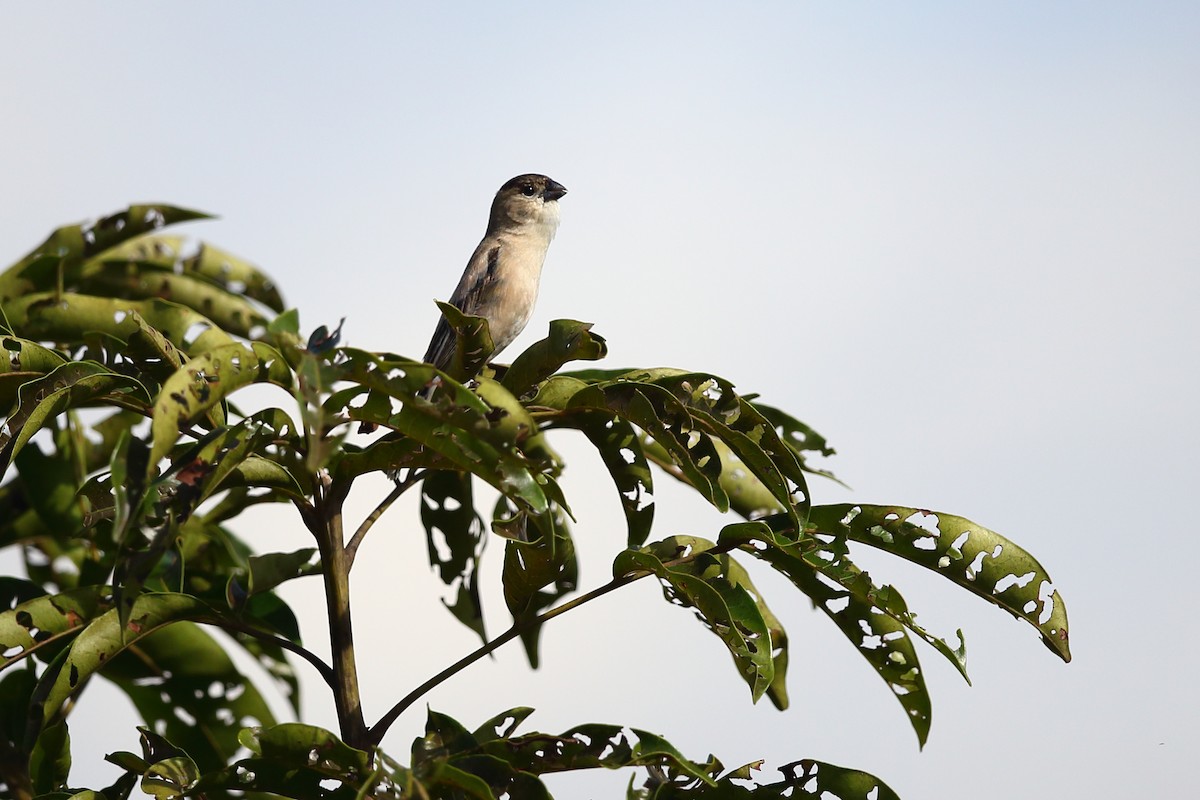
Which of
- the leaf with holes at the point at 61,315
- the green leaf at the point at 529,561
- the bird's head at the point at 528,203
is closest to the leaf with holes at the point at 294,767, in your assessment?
the green leaf at the point at 529,561

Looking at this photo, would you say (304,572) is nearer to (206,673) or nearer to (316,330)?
(206,673)

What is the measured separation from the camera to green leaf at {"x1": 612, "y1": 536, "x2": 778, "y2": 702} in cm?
242

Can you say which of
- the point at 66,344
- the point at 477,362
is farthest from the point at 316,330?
the point at 66,344

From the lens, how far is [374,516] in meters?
2.64

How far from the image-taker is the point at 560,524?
2551mm

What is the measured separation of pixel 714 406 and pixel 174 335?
202cm

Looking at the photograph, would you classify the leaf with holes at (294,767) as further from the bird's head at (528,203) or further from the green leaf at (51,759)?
the bird's head at (528,203)

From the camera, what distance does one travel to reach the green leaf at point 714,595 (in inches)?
95.1

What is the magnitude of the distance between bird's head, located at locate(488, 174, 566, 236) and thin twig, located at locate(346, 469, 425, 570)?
2.97m

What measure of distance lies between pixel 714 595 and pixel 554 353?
0.59 meters

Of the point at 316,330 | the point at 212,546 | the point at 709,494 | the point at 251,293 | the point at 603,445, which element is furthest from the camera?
the point at 251,293

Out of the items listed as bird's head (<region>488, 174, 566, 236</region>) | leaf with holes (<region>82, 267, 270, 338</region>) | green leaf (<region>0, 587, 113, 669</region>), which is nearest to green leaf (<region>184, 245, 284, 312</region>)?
leaf with holes (<region>82, 267, 270, 338</region>)

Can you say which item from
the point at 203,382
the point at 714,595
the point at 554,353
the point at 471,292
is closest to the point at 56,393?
the point at 203,382

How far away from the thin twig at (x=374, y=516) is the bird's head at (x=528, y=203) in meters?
2.97
